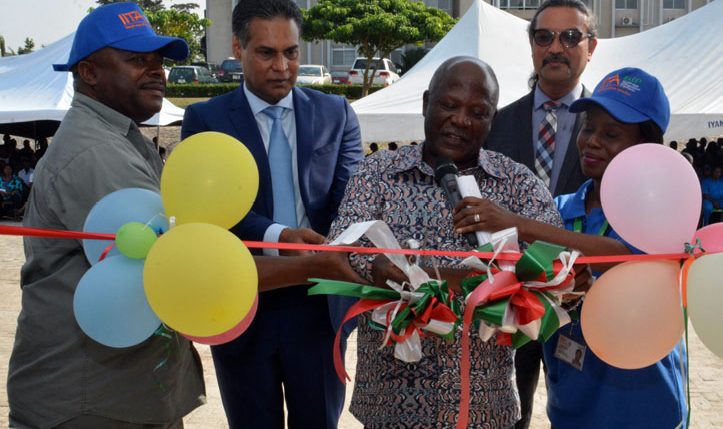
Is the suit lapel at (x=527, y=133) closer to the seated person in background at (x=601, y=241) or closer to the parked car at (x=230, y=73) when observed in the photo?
the seated person in background at (x=601, y=241)

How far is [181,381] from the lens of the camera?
8.82ft

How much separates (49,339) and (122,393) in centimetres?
28

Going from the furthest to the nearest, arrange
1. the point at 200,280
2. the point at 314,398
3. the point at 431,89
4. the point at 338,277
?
the point at 314,398 < the point at 431,89 < the point at 338,277 < the point at 200,280

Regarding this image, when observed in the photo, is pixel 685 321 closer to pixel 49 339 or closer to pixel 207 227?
pixel 207 227

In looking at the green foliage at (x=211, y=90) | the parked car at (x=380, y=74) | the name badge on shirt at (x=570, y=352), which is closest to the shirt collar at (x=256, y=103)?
the name badge on shirt at (x=570, y=352)

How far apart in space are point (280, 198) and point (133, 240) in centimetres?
113

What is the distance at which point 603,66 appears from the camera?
1115 cm

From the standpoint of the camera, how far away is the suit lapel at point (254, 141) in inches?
125

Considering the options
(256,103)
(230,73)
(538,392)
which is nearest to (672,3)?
(230,73)

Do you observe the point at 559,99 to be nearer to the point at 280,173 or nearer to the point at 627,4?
the point at 280,173

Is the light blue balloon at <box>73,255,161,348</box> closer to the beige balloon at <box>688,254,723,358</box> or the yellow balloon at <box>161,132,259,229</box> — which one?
the yellow balloon at <box>161,132,259,229</box>

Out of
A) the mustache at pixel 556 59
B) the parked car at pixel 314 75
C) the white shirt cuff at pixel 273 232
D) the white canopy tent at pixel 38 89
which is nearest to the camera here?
the white shirt cuff at pixel 273 232

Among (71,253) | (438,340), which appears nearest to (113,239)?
(71,253)

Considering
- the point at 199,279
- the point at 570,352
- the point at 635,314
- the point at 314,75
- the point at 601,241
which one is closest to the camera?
the point at 199,279
